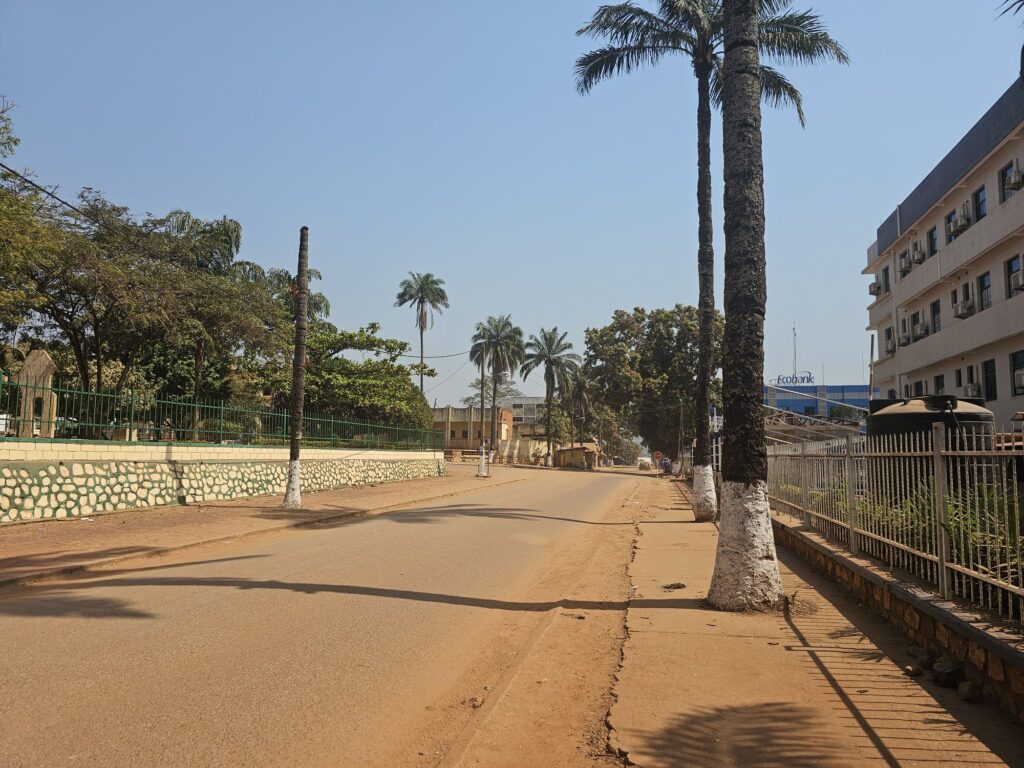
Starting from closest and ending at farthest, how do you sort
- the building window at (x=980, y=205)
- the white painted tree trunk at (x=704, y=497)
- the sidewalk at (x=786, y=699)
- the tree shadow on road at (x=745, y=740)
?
the tree shadow on road at (x=745, y=740) < the sidewalk at (x=786, y=699) < the white painted tree trunk at (x=704, y=497) < the building window at (x=980, y=205)

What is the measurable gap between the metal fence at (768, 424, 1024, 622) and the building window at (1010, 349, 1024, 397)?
18.5 metres

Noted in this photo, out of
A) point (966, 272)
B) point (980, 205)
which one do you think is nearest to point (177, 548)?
point (980, 205)

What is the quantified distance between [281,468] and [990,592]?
20.5 metres

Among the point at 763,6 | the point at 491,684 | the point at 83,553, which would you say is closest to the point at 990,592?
the point at 491,684

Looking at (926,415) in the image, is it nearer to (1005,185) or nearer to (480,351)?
(1005,185)

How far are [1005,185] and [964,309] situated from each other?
5.08 meters

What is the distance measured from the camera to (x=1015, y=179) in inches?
898

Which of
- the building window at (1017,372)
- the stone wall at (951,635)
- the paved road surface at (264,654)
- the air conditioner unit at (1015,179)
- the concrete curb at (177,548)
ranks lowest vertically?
the concrete curb at (177,548)

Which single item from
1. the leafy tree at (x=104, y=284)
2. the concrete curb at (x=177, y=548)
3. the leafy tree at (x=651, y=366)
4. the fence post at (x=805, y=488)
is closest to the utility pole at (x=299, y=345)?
the concrete curb at (x=177, y=548)

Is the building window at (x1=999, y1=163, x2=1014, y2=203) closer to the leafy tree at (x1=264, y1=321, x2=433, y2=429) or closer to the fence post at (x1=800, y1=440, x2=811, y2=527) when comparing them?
the fence post at (x1=800, y1=440, x2=811, y2=527)

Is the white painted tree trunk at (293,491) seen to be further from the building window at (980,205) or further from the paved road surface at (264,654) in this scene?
the building window at (980,205)

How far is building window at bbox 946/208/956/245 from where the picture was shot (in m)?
29.2

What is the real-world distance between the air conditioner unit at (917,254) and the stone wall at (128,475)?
26.9 metres

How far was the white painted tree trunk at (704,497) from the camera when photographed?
17391 millimetres
